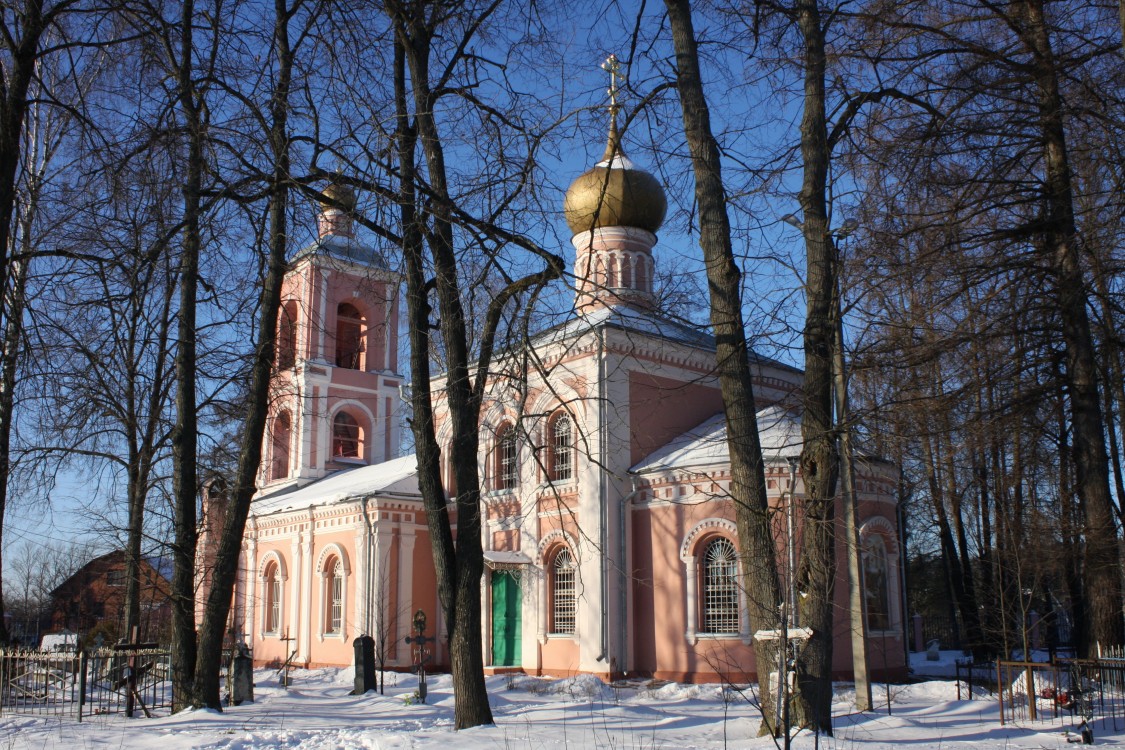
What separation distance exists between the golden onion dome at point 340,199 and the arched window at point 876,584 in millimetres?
12468

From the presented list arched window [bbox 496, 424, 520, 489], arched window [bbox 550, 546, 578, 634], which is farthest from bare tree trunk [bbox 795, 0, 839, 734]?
arched window [bbox 496, 424, 520, 489]

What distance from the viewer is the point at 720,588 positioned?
1791 cm

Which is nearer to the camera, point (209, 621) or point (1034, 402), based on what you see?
point (209, 621)

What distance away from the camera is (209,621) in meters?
11.5

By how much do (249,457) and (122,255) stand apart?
2644 millimetres

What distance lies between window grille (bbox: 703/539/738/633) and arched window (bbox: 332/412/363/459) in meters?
14.8

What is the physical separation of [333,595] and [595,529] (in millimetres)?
8320

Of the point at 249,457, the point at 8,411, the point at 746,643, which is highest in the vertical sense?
the point at 8,411

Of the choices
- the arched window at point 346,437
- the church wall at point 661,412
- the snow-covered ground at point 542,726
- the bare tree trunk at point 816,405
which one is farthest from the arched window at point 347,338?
the bare tree trunk at point 816,405

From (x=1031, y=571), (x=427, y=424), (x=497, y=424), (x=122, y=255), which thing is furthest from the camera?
(x=497, y=424)

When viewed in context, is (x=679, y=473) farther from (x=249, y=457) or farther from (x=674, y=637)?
(x=249, y=457)

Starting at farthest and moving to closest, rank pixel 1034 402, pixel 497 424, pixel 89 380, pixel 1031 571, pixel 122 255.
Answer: pixel 497 424 < pixel 1031 571 < pixel 89 380 < pixel 1034 402 < pixel 122 255

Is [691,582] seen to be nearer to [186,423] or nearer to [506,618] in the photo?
[506,618]

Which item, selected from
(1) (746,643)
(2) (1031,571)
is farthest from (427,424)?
(2) (1031,571)
